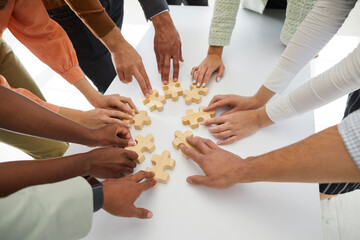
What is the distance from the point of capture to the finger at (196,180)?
0.67m

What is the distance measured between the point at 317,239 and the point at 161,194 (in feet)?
1.44

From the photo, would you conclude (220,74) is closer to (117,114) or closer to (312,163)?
(117,114)

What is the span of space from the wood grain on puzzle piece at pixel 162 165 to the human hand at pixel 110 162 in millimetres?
70

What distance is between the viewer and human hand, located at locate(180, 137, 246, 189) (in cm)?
65

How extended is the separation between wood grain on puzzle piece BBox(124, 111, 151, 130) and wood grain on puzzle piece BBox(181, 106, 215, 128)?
14 cm

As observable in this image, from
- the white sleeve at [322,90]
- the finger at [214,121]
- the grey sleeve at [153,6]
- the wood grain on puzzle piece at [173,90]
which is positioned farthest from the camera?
the grey sleeve at [153,6]

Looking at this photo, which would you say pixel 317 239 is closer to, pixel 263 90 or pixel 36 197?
pixel 263 90

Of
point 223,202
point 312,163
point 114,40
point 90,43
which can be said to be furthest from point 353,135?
point 90,43

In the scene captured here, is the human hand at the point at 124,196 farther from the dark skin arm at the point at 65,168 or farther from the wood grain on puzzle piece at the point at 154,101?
the wood grain on puzzle piece at the point at 154,101

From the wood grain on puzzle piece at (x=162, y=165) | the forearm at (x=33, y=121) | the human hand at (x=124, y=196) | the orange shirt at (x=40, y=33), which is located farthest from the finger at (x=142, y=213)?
the orange shirt at (x=40, y=33)

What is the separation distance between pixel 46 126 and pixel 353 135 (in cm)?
82

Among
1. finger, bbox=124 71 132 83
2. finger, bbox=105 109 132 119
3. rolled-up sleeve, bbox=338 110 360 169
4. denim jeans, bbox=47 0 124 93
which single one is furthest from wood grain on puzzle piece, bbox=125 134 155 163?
denim jeans, bbox=47 0 124 93

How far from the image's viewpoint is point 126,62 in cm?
98


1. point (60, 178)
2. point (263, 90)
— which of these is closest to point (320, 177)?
point (263, 90)
